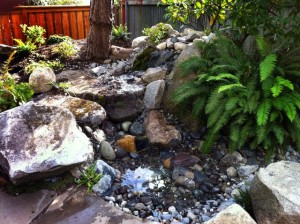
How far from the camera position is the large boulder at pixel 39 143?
3.14 meters

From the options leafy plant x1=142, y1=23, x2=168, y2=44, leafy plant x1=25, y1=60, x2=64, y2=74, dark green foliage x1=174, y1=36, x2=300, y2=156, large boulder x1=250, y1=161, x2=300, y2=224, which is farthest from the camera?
leafy plant x1=142, y1=23, x2=168, y2=44

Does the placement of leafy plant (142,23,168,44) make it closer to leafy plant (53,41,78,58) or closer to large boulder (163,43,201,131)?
large boulder (163,43,201,131)

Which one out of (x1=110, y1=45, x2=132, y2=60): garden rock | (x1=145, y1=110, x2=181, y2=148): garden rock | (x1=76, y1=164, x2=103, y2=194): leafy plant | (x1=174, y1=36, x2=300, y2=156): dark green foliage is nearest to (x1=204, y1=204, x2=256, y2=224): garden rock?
(x1=174, y1=36, x2=300, y2=156): dark green foliage

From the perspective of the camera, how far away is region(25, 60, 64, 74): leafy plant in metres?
5.11

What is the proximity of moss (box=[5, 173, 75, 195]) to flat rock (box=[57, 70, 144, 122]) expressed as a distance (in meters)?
1.31

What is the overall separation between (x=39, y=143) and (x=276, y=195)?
8.97 feet

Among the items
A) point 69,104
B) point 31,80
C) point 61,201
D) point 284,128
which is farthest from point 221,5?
point 61,201

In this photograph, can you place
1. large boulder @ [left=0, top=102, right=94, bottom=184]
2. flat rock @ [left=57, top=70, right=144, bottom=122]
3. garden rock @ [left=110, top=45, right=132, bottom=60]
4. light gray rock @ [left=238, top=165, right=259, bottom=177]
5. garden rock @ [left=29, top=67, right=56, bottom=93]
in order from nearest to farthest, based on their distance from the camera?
large boulder @ [left=0, top=102, right=94, bottom=184] < light gray rock @ [left=238, top=165, right=259, bottom=177] < flat rock @ [left=57, top=70, right=144, bottom=122] < garden rock @ [left=29, top=67, right=56, bottom=93] < garden rock @ [left=110, top=45, right=132, bottom=60]

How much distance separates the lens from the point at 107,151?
3912mm

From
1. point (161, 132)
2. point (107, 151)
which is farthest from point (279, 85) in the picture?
point (107, 151)

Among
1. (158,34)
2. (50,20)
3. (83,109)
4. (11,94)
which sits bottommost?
(83,109)

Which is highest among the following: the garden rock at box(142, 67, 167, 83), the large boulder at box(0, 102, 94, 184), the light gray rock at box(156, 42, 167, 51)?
the light gray rock at box(156, 42, 167, 51)

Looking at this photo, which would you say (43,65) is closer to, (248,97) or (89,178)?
(89,178)

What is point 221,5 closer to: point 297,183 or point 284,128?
point 284,128
